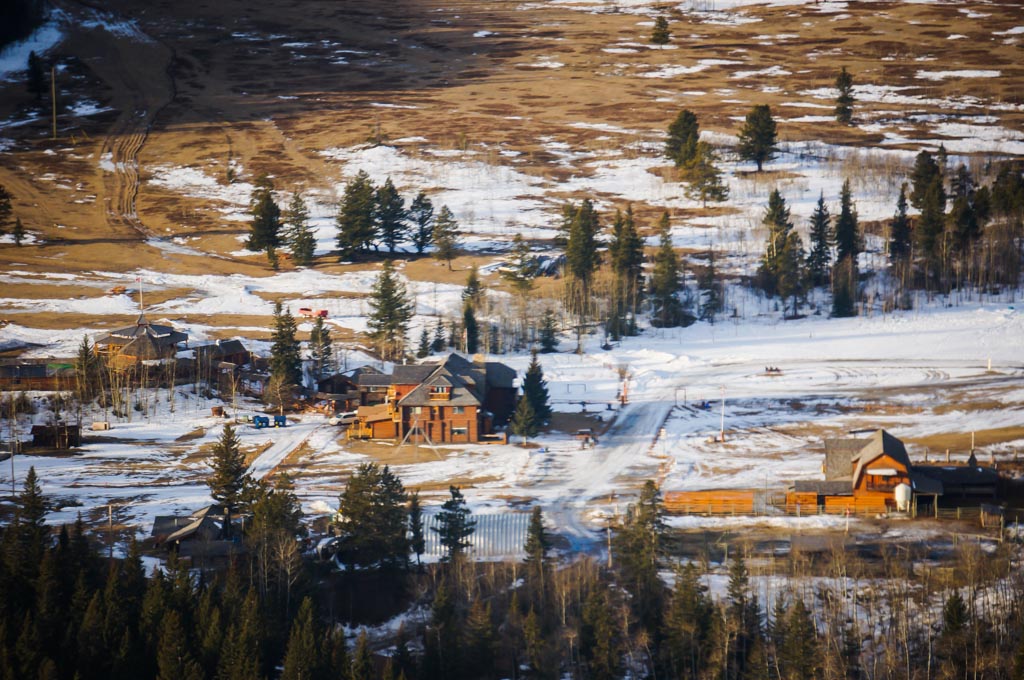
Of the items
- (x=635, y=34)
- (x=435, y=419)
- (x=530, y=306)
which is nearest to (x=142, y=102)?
(x=635, y=34)

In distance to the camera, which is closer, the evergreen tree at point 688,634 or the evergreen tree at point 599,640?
the evergreen tree at point 599,640

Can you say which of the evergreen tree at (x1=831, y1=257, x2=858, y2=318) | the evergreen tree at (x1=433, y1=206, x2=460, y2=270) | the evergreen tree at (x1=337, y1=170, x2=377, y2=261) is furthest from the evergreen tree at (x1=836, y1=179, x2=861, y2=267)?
the evergreen tree at (x1=337, y1=170, x2=377, y2=261)

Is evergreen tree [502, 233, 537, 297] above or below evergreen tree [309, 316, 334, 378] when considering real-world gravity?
above

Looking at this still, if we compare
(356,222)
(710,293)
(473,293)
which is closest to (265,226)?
(356,222)

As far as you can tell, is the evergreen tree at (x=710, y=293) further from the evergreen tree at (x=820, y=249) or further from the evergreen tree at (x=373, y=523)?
the evergreen tree at (x=373, y=523)

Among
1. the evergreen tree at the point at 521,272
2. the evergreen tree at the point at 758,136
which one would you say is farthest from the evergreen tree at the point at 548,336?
the evergreen tree at the point at 758,136

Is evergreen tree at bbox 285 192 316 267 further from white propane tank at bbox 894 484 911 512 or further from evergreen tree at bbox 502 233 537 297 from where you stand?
white propane tank at bbox 894 484 911 512

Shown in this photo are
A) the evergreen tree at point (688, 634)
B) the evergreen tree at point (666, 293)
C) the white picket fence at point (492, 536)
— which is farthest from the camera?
the evergreen tree at point (666, 293)
